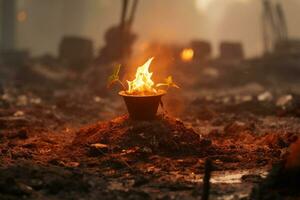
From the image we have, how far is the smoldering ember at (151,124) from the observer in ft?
22.0

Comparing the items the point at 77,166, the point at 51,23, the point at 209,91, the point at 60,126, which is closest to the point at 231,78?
the point at 209,91

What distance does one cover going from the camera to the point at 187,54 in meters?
28.8

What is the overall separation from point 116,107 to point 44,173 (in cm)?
978

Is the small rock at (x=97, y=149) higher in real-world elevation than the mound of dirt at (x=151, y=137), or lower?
lower

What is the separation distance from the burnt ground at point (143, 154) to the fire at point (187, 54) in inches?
552

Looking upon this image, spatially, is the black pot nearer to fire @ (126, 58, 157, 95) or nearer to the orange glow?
fire @ (126, 58, 157, 95)

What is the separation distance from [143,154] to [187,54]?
68.4 feet

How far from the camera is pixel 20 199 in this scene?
20.0 ft

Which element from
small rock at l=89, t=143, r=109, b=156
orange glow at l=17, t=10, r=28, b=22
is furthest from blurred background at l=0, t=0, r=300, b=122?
orange glow at l=17, t=10, r=28, b=22

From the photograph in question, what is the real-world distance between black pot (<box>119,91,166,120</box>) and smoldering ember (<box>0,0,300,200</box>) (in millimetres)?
22

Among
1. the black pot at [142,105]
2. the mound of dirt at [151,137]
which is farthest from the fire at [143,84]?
the mound of dirt at [151,137]

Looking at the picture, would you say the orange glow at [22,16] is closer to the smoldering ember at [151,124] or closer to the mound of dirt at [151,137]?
the smoldering ember at [151,124]

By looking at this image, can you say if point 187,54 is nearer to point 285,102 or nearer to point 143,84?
point 285,102

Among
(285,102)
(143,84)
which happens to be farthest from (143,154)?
(285,102)
